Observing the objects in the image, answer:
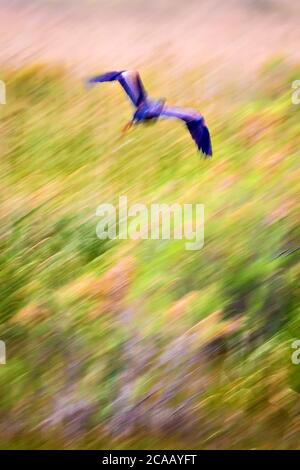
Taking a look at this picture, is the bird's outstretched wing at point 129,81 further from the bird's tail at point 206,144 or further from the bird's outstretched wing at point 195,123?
the bird's tail at point 206,144

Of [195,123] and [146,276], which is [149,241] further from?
[195,123]

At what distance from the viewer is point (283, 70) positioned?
2498 mm

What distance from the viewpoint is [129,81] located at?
8.13 ft

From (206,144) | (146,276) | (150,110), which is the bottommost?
(146,276)

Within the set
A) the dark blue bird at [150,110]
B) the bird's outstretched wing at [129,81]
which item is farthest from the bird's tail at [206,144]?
the bird's outstretched wing at [129,81]

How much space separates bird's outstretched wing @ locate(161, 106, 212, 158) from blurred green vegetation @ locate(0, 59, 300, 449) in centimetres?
3

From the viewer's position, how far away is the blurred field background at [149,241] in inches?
97.0

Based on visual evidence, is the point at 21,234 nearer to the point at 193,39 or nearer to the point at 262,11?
the point at 193,39

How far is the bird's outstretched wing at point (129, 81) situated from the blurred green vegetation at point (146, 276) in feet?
0.11

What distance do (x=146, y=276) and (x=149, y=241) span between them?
113 mm

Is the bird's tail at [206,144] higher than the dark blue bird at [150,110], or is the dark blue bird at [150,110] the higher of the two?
the dark blue bird at [150,110]

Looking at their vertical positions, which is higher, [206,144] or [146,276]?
[206,144]

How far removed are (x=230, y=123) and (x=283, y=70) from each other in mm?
244

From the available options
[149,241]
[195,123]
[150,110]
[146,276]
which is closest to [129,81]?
[150,110]
